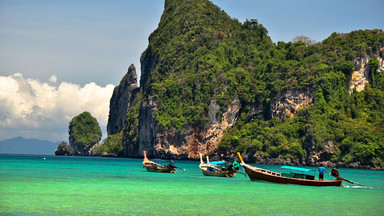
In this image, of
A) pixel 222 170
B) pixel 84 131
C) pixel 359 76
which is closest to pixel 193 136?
pixel 359 76

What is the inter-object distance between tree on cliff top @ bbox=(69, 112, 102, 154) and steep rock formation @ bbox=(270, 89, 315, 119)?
96.7m

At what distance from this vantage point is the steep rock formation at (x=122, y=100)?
577 ft

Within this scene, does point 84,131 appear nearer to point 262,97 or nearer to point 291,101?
point 262,97

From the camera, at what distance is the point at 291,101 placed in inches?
4294

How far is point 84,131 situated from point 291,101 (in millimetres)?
103188

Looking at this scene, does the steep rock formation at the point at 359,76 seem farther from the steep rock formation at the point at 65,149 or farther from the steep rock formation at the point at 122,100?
the steep rock formation at the point at 65,149

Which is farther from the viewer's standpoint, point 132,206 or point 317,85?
point 317,85

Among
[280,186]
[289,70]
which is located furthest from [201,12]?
[280,186]

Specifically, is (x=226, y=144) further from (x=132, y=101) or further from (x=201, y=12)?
(x=132, y=101)

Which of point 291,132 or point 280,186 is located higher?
point 291,132

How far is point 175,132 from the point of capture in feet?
376

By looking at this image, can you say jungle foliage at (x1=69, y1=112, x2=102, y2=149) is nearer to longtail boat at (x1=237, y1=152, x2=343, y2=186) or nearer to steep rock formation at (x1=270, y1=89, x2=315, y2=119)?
steep rock formation at (x1=270, y1=89, x2=315, y2=119)

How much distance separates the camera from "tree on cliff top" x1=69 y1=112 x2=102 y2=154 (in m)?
187

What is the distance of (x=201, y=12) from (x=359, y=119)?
5616 centimetres
